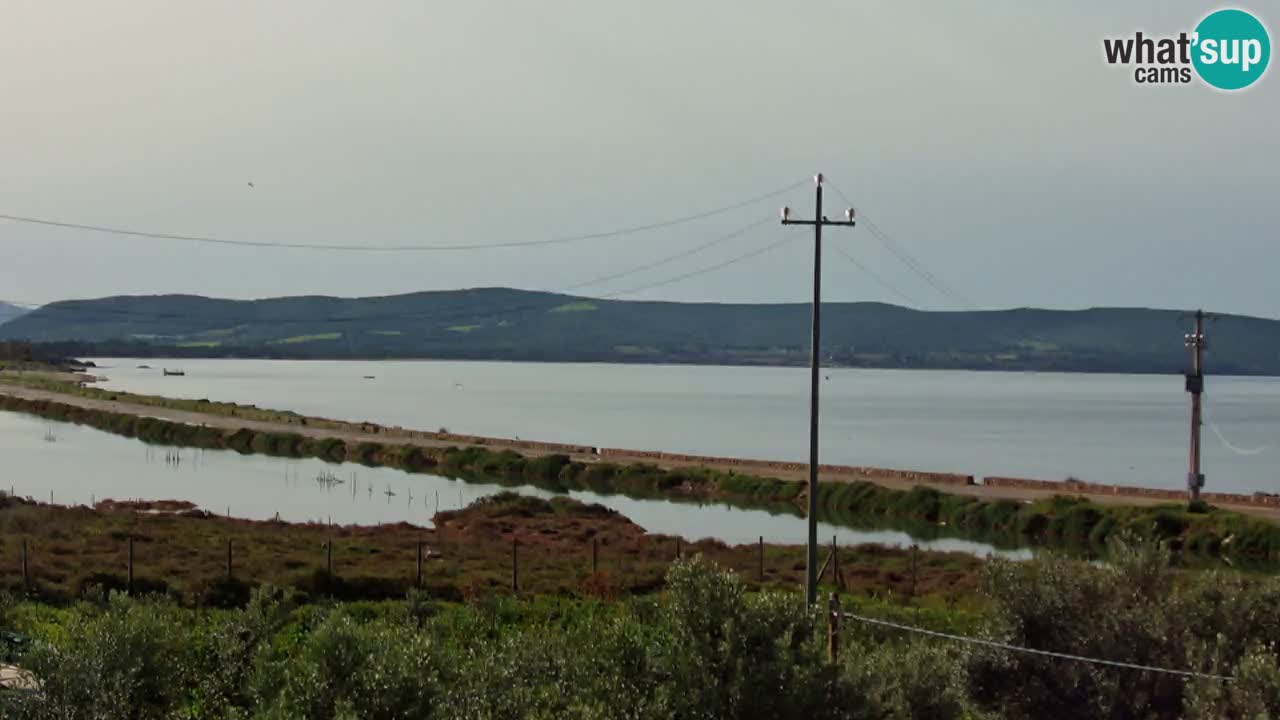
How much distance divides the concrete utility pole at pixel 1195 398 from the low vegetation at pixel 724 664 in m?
45.3

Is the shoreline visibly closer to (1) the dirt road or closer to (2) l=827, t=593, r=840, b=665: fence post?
(1) the dirt road

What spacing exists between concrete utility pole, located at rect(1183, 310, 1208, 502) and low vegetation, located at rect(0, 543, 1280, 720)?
4534cm

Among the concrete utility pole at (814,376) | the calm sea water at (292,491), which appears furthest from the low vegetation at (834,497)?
the concrete utility pole at (814,376)

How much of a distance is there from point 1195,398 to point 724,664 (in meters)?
56.6

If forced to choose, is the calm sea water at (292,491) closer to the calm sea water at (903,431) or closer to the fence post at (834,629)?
the calm sea water at (903,431)

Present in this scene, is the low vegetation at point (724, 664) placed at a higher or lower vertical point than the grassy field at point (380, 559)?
higher

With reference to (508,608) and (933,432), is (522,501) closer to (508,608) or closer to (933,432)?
(508,608)

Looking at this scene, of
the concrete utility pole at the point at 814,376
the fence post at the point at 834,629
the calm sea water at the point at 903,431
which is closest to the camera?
the fence post at the point at 834,629

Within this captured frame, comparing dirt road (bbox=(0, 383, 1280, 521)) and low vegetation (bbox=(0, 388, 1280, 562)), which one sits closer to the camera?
low vegetation (bbox=(0, 388, 1280, 562))

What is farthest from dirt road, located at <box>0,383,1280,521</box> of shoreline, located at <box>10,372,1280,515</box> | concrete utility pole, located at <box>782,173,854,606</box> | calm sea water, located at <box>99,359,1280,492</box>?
concrete utility pole, located at <box>782,173,854,606</box>

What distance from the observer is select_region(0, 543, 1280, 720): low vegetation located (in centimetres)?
1252

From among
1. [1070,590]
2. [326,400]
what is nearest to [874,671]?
[1070,590]

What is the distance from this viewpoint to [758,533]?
6053 cm

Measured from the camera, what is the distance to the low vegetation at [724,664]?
41.1 feet
